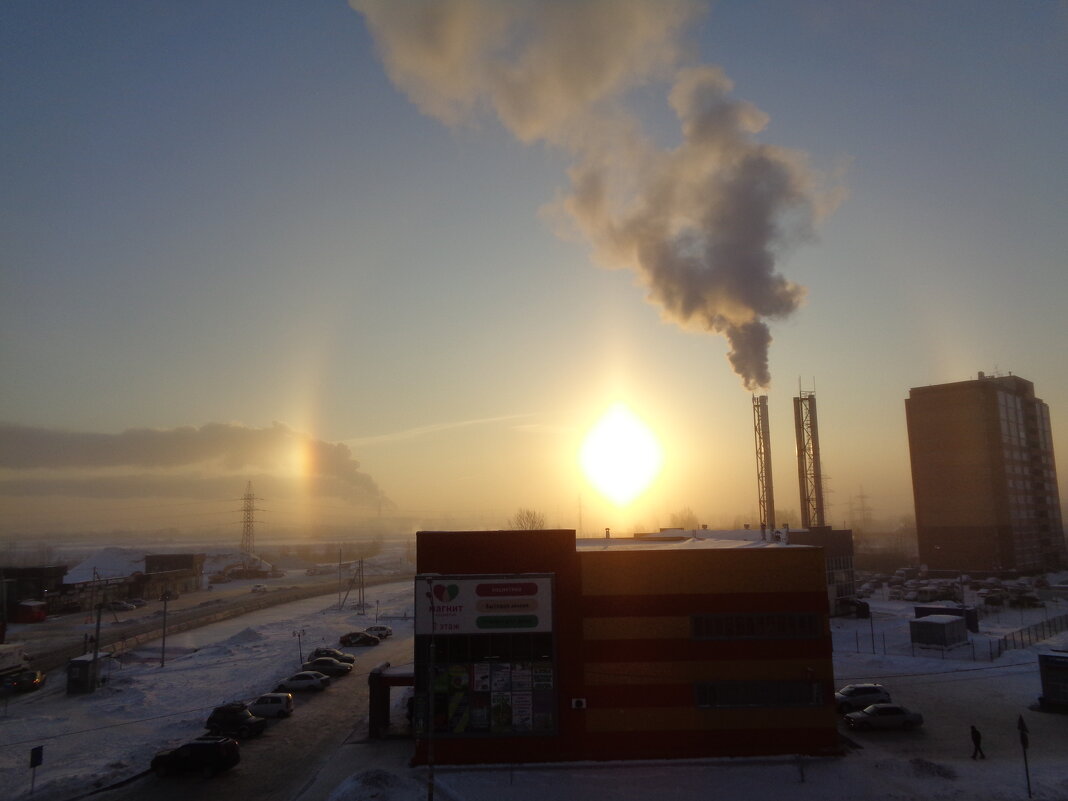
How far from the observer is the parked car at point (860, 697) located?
2985 centimetres

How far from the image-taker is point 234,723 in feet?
90.6

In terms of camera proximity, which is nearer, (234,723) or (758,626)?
(758,626)

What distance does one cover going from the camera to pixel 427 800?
21.0 metres

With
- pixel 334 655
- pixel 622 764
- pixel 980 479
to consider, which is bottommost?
pixel 334 655

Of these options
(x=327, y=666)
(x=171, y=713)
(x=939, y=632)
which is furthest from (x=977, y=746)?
(x=171, y=713)

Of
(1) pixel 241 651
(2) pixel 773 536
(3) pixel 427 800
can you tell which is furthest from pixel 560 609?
(1) pixel 241 651

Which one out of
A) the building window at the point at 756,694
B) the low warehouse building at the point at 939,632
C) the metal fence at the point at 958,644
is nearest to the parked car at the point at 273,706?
the building window at the point at 756,694

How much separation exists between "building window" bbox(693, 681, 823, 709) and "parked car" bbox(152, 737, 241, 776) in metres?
16.7

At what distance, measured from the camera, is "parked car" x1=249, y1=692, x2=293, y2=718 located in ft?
100

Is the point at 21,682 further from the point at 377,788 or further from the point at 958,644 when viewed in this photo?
the point at 958,644

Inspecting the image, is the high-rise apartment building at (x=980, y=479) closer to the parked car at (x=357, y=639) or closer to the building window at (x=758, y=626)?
the parked car at (x=357, y=639)

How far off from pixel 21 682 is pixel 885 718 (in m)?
45.0

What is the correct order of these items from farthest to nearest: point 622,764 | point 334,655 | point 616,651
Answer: point 334,655 < point 616,651 < point 622,764

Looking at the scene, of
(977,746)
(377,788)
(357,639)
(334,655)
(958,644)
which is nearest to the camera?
(377,788)
